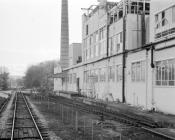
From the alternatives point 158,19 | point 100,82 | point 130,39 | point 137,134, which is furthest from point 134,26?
point 137,134

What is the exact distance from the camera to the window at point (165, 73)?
71.1ft

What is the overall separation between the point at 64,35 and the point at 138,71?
1580 inches

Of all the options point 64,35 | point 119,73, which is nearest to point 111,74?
point 119,73

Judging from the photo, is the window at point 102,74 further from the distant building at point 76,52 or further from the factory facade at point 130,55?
the distant building at point 76,52

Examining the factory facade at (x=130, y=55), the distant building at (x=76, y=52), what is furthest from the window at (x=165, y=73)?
the distant building at (x=76, y=52)

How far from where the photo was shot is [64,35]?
65.3 meters

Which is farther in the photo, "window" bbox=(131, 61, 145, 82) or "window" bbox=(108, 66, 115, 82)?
"window" bbox=(108, 66, 115, 82)

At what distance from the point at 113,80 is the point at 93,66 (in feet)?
29.0

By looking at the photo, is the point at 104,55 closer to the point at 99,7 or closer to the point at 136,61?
the point at 99,7

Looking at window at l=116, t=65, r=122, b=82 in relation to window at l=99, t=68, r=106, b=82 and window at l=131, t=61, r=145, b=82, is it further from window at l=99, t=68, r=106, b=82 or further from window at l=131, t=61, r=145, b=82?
window at l=99, t=68, r=106, b=82

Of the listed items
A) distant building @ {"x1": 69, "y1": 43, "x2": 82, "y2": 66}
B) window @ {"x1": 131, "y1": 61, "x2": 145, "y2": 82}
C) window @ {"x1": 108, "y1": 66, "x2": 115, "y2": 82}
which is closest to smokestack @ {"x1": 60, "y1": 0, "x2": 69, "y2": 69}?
distant building @ {"x1": 69, "y1": 43, "x2": 82, "y2": 66}

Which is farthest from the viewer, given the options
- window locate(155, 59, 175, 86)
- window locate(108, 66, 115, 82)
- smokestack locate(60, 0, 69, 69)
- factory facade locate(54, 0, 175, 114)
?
smokestack locate(60, 0, 69, 69)

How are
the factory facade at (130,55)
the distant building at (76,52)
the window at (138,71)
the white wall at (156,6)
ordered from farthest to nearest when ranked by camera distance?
the distant building at (76,52) → the window at (138,71) → the white wall at (156,6) → the factory facade at (130,55)

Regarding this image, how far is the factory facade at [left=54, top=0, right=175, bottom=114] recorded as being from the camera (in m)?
22.5
